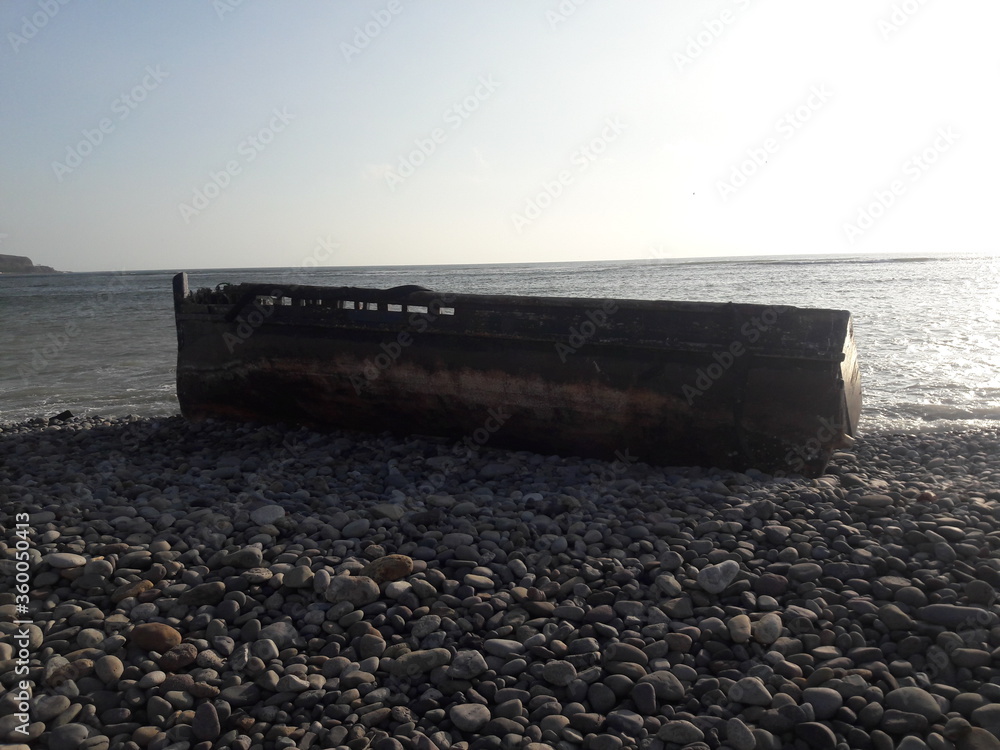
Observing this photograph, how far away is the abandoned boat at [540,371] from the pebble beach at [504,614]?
0.47 m

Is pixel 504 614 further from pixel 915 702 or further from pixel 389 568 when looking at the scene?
pixel 915 702

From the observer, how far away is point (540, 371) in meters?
6.02

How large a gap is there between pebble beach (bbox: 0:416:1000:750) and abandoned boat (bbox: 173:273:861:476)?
47cm

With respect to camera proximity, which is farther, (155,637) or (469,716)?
(155,637)

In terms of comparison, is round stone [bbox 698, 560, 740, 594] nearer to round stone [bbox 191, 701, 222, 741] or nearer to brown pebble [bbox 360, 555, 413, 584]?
brown pebble [bbox 360, 555, 413, 584]

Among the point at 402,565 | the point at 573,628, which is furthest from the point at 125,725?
the point at 573,628

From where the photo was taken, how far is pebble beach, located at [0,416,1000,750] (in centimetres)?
276

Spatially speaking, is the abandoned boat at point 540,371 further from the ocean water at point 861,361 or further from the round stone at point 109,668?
the round stone at point 109,668

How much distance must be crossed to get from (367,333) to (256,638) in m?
3.71

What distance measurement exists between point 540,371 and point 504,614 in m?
2.83

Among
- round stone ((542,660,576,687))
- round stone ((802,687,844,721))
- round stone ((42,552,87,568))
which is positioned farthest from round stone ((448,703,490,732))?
round stone ((42,552,87,568))

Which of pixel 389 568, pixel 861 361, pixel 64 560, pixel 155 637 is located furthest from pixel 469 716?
pixel 861 361

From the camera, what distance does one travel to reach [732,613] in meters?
3.46

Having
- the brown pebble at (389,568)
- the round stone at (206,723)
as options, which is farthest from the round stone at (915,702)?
the round stone at (206,723)
